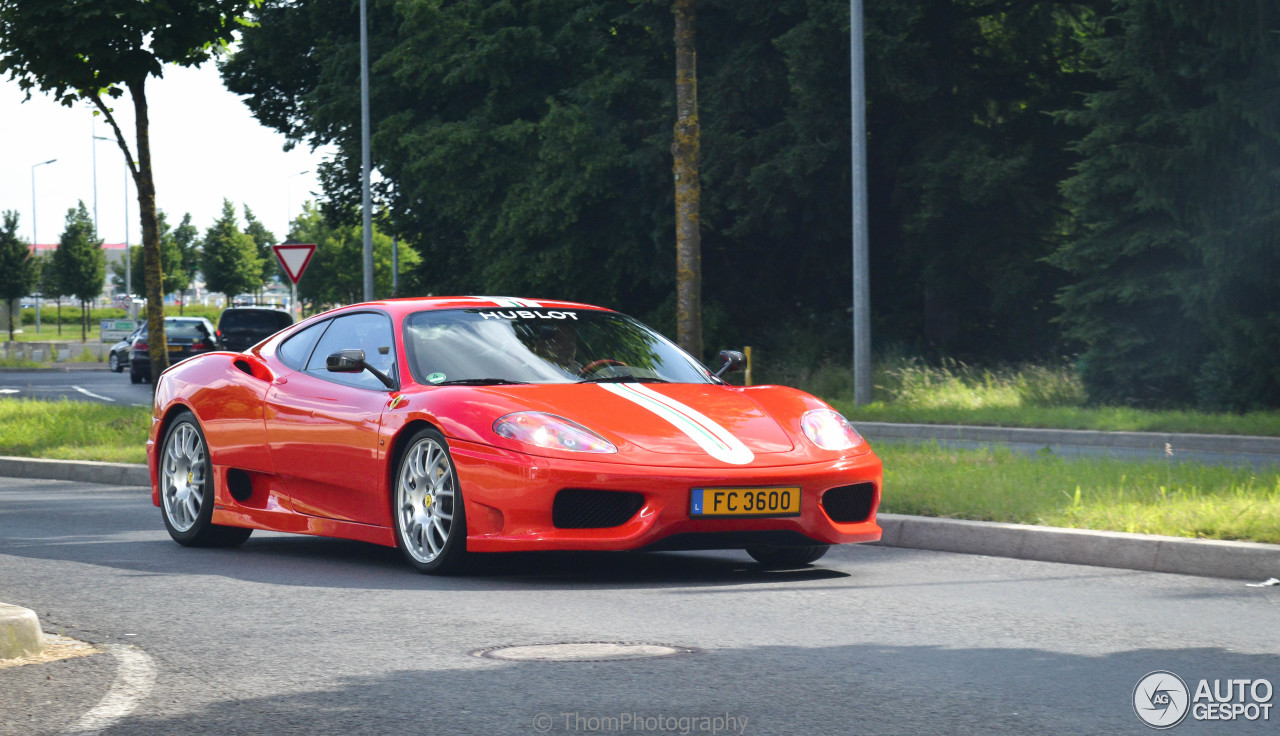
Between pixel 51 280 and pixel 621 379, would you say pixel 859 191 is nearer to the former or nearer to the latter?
pixel 621 379

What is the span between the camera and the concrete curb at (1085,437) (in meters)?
17.9

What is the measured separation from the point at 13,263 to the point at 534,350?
210 ft

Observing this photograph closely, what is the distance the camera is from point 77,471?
15008 mm

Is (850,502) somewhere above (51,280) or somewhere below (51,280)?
below

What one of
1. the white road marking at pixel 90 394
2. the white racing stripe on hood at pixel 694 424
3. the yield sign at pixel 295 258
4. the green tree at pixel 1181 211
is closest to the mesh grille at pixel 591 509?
the white racing stripe on hood at pixel 694 424

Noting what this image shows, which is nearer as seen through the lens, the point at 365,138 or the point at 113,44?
the point at 113,44

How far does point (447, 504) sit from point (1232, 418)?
14.4 m

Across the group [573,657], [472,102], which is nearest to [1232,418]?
[573,657]

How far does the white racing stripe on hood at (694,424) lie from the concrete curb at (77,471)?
702 cm

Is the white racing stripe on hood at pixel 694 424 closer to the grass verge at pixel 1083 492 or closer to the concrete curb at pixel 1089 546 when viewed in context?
the concrete curb at pixel 1089 546

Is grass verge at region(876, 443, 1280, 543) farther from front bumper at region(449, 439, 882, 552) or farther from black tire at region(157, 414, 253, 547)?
black tire at region(157, 414, 253, 547)

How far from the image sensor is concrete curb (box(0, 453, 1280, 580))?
812 centimetres

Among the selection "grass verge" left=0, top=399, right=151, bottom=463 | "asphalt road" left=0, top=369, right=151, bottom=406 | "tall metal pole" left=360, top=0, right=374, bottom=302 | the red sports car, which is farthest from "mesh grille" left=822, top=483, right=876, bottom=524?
"tall metal pole" left=360, top=0, right=374, bottom=302

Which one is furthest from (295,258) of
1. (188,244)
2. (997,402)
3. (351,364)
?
(188,244)
